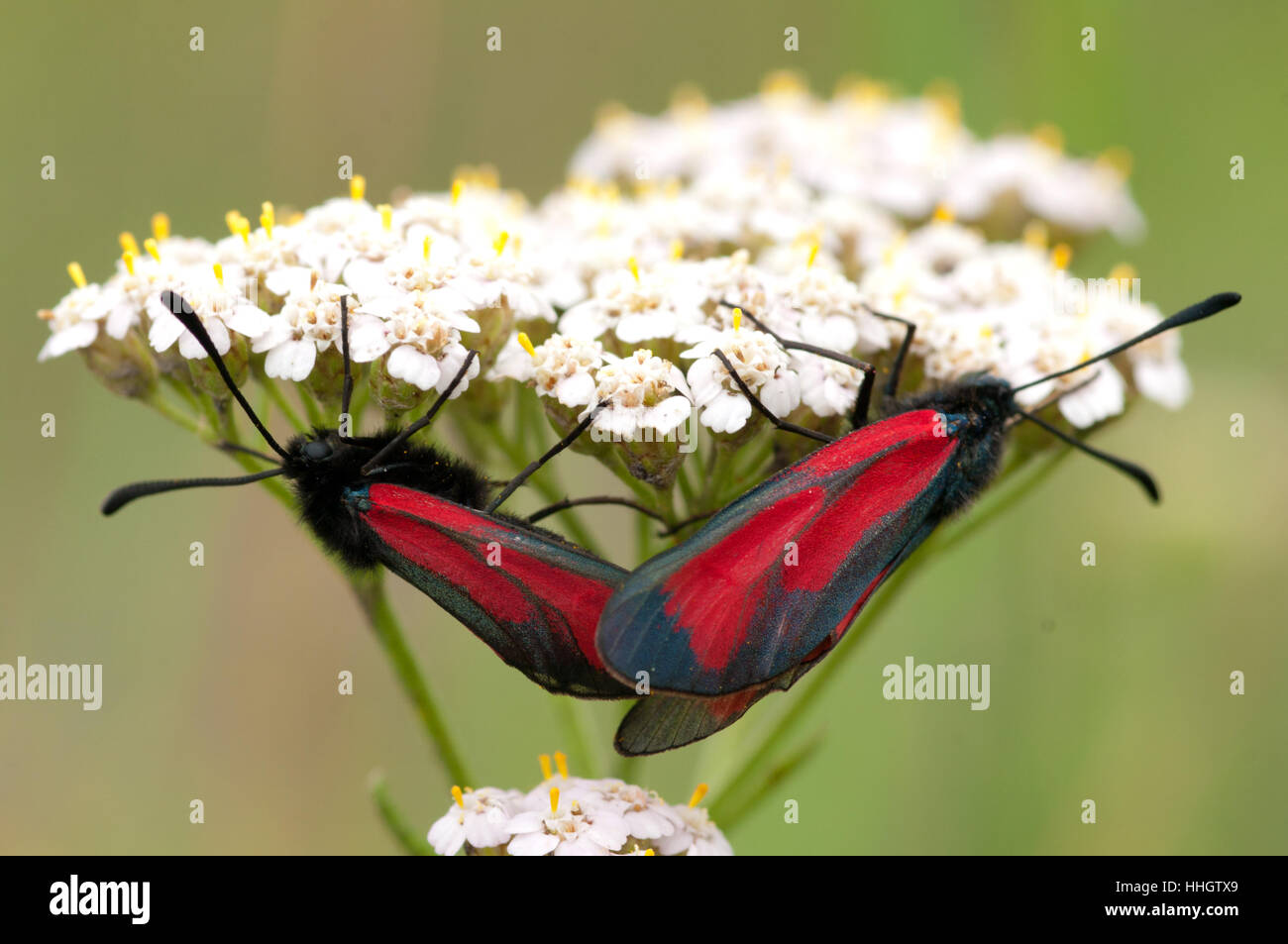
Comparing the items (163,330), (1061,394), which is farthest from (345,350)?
(1061,394)

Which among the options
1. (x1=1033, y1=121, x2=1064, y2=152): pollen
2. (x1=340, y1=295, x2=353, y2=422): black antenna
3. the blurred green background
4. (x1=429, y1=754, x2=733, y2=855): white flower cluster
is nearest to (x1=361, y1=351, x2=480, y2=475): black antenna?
(x1=340, y1=295, x2=353, y2=422): black antenna

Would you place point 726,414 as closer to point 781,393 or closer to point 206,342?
point 781,393

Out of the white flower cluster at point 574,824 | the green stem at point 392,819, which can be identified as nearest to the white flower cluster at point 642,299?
the white flower cluster at point 574,824

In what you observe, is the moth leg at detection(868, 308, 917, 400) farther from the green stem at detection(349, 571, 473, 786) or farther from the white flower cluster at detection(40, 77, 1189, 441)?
the green stem at detection(349, 571, 473, 786)

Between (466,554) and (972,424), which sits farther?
(972,424)

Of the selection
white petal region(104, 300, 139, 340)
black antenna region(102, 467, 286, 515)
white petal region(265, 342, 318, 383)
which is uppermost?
white petal region(104, 300, 139, 340)

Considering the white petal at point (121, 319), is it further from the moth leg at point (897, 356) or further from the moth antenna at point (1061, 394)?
the moth antenna at point (1061, 394)
